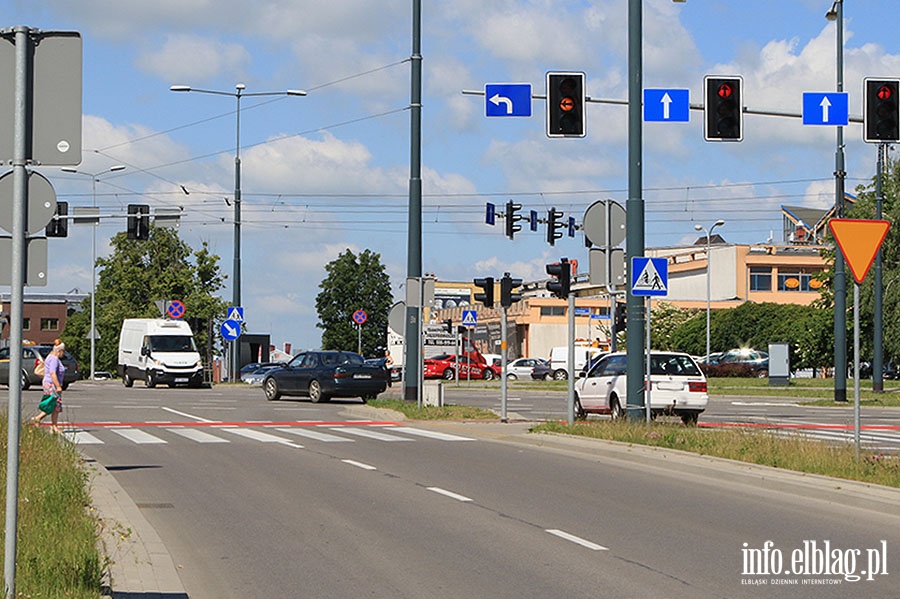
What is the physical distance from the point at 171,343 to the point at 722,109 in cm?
3263

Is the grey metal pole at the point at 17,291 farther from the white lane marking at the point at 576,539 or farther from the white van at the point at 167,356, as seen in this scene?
the white van at the point at 167,356

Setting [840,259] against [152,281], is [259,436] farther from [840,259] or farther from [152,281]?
[152,281]

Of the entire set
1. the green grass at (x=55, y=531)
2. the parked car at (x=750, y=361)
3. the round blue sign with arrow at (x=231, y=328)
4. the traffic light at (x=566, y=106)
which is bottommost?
the green grass at (x=55, y=531)

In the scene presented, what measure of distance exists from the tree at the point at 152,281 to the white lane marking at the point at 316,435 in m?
65.2

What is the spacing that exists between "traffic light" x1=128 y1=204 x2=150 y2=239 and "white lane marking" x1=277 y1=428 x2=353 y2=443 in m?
16.4

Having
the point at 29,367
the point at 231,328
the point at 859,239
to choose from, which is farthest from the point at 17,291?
the point at 231,328

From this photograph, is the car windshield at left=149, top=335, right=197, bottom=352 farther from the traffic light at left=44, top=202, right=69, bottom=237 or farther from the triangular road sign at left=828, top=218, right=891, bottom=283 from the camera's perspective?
the triangular road sign at left=828, top=218, right=891, bottom=283

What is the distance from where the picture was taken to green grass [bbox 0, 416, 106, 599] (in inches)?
312

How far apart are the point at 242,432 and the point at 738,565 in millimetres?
16372

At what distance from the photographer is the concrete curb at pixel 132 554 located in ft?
28.2

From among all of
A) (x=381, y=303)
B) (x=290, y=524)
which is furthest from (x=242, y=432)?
(x=381, y=303)

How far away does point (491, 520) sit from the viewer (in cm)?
1271

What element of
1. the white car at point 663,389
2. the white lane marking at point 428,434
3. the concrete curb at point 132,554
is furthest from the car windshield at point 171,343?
the concrete curb at point 132,554

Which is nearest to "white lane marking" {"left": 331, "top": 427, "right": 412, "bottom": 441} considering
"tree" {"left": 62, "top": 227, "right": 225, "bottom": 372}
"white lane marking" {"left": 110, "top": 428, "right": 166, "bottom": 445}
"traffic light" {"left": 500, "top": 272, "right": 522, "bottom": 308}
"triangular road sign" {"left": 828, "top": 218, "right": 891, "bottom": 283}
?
"white lane marking" {"left": 110, "top": 428, "right": 166, "bottom": 445}
